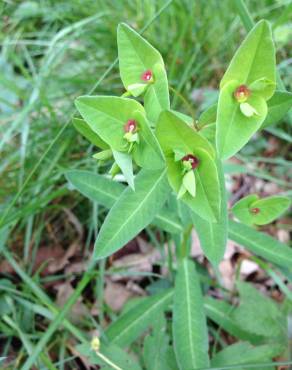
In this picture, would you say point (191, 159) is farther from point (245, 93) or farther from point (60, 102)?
point (60, 102)

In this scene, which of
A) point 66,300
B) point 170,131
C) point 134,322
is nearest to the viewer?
point 170,131

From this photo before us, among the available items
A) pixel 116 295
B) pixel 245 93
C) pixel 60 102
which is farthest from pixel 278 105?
pixel 60 102

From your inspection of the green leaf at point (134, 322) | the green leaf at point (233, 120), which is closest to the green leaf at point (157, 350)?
the green leaf at point (134, 322)

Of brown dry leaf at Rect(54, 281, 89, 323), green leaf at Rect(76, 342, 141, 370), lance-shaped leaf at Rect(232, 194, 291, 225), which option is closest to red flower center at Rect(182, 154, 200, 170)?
lance-shaped leaf at Rect(232, 194, 291, 225)

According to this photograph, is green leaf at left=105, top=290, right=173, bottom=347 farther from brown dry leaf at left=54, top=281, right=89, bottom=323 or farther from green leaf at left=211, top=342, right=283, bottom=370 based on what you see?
brown dry leaf at left=54, top=281, right=89, bottom=323

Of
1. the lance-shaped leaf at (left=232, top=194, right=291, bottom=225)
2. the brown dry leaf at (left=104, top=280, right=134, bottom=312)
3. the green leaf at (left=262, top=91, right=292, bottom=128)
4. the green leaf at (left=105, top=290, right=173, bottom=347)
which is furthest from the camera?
the brown dry leaf at (left=104, top=280, right=134, bottom=312)

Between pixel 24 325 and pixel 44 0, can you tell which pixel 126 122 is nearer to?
pixel 24 325
